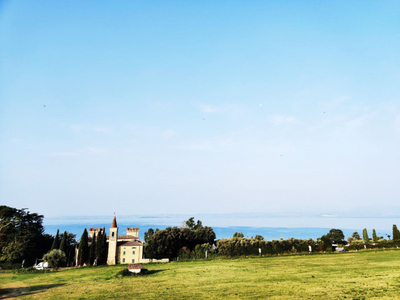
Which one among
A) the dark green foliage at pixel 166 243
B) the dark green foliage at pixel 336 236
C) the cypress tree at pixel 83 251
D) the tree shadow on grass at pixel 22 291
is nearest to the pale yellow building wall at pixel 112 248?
the cypress tree at pixel 83 251

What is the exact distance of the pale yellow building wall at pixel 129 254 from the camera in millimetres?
57062

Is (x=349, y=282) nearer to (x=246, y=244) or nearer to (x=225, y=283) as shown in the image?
(x=225, y=283)

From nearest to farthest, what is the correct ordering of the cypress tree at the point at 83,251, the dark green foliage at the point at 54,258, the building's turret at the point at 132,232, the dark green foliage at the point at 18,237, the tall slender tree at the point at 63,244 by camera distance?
the dark green foliage at the point at 54,258 → the dark green foliage at the point at 18,237 → the cypress tree at the point at 83,251 → the tall slender tree at the point at 63,244 → the building's turret at the point at 132,232

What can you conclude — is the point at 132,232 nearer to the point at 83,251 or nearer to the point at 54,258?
the point at 83,251

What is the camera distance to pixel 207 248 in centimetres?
6003

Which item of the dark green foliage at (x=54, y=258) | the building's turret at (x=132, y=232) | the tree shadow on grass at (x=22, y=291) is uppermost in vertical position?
the building's turret at (x=132, y=232)

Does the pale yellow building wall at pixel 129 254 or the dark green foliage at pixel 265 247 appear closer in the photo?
the pale yellow building wall at pixel 129 254

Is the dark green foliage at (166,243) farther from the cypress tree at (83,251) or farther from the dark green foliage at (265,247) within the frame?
the cypress tree at (83,251)

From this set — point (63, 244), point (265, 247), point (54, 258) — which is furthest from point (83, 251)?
point (265, 247)

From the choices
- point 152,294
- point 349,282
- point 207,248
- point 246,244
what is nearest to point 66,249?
point 207,248

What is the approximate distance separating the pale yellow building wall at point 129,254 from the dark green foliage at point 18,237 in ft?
59.5

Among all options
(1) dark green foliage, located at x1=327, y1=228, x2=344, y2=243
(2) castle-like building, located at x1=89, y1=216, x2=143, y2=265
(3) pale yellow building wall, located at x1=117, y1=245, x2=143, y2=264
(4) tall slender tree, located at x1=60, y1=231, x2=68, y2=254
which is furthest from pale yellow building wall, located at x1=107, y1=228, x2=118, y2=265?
(1) dark green foliage, located at x1=327, y1=228, x2=344, y2=243

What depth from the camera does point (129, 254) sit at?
188 feet

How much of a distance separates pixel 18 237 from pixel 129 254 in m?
23.0
